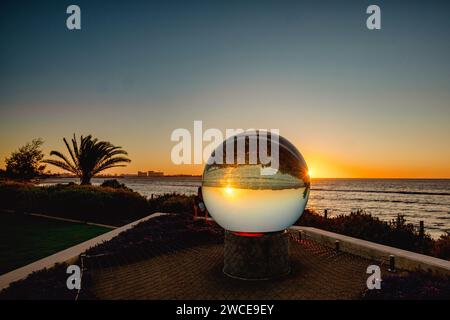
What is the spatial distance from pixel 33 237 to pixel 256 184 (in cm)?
863

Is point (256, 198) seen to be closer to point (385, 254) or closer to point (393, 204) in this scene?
point (385, 254)

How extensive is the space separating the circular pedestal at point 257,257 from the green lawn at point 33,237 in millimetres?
5122

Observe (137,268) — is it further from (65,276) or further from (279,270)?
(279,270)

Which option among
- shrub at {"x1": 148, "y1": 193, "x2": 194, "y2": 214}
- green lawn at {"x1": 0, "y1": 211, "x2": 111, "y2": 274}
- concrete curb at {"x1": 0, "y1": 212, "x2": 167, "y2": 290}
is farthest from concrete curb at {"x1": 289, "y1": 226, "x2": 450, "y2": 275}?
shrub at {"x1": 148, "y1": 193, "x2": 194, "y2": 214}

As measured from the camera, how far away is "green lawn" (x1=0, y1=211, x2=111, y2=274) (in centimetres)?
856

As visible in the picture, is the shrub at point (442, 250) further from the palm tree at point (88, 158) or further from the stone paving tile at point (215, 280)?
the palm tree at point (88, 158)

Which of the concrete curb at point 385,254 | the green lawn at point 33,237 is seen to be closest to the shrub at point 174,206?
the green lawn at point 33,237

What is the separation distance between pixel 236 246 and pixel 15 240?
774 centimetres

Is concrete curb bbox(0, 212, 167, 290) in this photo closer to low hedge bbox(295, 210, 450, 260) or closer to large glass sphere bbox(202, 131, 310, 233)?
large glass sphere bbox(202, 131, 310, 233)

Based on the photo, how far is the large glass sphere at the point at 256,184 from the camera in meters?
6.23

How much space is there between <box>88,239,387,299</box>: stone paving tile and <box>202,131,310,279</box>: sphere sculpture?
43 centimetres

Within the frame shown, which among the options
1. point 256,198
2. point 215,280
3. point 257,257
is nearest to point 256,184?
point 256,198

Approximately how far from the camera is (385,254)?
7.36 metres
